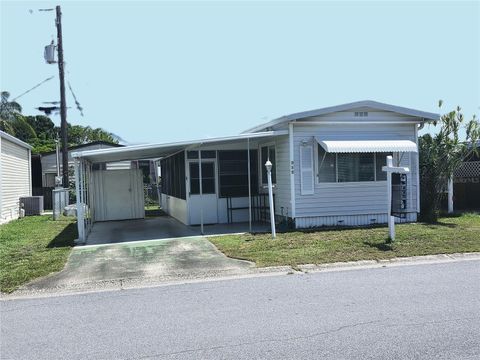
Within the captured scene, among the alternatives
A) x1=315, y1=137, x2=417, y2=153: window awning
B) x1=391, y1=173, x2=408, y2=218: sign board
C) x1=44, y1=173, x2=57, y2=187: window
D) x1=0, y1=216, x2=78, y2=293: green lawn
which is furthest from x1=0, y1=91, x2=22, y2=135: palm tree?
x1=391, y1=173, x2=408, y2=218: sign board

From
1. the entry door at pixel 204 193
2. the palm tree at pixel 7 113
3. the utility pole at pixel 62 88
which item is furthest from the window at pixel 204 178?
the palm tree at pixel 7 113

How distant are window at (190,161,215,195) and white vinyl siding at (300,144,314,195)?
10.6ft

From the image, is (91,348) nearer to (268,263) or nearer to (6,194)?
(268,263)

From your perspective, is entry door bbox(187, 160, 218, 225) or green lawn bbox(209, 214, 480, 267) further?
entry door bbox(187, 160, 218, 225)

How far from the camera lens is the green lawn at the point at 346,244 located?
29.1 feet

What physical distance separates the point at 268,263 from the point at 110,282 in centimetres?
270

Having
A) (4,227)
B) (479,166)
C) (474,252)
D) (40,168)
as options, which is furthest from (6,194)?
(479,166)

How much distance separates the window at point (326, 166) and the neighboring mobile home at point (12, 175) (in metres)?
11.2

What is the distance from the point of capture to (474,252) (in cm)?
928

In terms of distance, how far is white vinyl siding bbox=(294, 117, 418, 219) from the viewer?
12.5 m

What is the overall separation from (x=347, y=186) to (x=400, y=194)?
138 centimetres

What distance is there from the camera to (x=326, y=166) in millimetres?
12727

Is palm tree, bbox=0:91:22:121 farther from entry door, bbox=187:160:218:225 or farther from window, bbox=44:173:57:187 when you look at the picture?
entry door, bbox=187:160:218:225

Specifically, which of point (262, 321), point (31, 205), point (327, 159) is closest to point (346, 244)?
point (327, 159)
